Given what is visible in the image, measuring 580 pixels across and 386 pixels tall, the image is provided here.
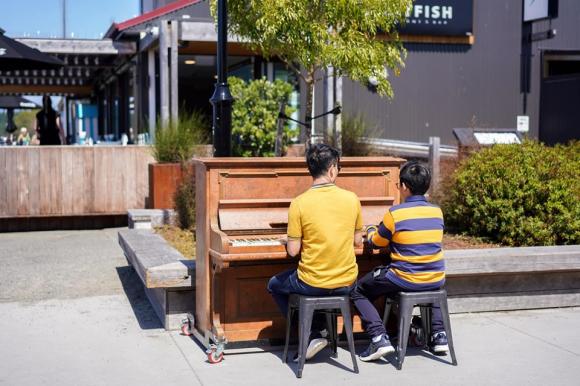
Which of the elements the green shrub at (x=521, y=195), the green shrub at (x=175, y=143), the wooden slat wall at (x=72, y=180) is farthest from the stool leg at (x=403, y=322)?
the wooden slat wall at (x=72, y=180)

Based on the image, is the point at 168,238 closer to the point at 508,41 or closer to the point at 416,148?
the point at 416,148

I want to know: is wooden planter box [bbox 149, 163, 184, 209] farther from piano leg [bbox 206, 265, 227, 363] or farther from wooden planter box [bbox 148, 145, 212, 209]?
piano leg [bbox 206, 265, 227, 363]

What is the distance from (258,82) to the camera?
12.5m

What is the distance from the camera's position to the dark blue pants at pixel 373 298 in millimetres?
5559

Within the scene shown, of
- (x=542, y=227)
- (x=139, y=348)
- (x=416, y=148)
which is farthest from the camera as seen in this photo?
(x=416, y=148)

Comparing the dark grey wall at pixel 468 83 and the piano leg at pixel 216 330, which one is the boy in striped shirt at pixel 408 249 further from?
the dark grey wall at pixel 468 83

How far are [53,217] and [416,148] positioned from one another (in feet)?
20.5

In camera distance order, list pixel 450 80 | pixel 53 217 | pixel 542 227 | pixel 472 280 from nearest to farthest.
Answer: pixel 472 280 → pixel 542 227 → pixel 53 217 → pixel 450 80

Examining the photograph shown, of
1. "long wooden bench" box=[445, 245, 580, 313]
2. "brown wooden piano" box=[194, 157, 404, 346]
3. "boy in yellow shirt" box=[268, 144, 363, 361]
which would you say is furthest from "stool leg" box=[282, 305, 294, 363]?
"long wooden bench" box=[445, 245, 580, 313]

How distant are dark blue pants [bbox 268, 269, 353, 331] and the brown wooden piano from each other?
0.61ft

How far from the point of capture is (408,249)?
551 centimetres

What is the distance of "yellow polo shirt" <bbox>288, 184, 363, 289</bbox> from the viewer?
5.23m

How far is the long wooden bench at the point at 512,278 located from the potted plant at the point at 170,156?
16.6 ft

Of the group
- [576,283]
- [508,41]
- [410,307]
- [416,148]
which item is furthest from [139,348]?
[508,41]
